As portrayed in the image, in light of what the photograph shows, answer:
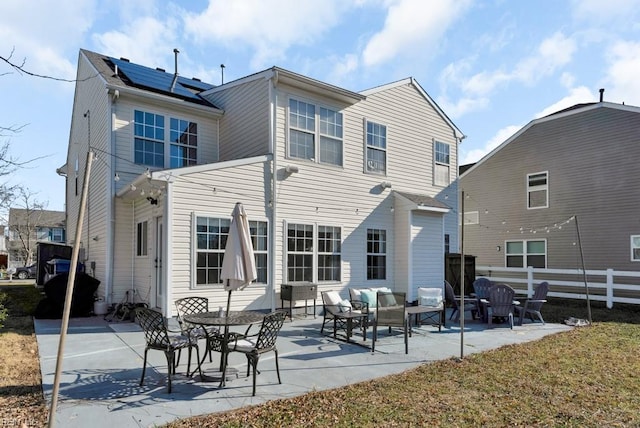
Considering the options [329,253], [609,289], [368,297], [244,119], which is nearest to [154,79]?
[244,119]

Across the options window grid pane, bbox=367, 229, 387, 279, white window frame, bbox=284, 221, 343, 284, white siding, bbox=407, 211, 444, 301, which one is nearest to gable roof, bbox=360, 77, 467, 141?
white siding, bbox=407, 211, 444, 301

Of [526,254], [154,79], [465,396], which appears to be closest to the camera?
[465,396]

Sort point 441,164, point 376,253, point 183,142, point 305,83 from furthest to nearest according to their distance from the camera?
point 441,164 < point 376,253 < point 183,142 < point 305,83

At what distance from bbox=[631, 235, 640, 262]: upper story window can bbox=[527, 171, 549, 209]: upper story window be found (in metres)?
3.18

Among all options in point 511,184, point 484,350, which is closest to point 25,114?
point 484,350

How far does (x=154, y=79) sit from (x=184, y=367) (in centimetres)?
991

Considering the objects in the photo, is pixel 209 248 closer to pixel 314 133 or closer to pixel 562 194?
pixel 314 133

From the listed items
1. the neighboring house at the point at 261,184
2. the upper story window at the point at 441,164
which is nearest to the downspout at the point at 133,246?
the neighboring house at the point at 261,184

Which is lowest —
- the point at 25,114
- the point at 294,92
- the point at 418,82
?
the point at 25,114

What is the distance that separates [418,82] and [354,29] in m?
3.57

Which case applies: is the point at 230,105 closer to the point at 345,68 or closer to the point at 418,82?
the point at 345,68

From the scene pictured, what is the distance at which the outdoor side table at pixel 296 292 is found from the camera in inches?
365

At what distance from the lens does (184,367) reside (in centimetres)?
580

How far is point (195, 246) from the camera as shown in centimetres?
851
